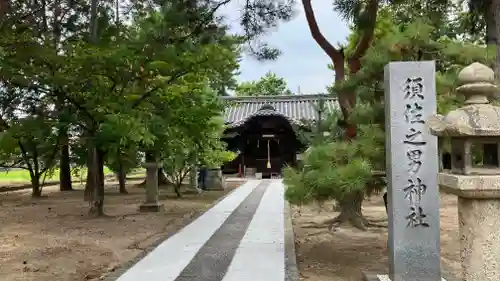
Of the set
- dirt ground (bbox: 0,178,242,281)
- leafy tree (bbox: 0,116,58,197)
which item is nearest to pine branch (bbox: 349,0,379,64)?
dirt ground (bbox: 0,178,242,281)

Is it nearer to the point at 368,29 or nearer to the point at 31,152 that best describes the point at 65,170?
the point at 31,152

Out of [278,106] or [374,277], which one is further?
[278,106]

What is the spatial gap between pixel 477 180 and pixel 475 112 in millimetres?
546

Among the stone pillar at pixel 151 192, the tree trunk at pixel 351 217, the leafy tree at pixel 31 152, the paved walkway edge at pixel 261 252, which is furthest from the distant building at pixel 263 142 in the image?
the tree trunk at pixel 351 217

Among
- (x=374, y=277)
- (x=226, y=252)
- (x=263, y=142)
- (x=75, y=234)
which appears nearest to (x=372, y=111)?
(x=374, y=277)

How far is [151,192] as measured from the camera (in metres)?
12.4

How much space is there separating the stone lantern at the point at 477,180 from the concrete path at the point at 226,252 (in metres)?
2.16

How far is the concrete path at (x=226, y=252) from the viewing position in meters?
5.61

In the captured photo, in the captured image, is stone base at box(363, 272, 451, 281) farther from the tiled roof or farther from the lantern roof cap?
the tiled roof

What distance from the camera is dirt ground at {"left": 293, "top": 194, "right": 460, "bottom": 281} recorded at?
242 inches

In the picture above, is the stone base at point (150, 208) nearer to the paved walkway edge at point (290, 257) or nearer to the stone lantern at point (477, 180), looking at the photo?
the paved walkway edge at point (290, 257)

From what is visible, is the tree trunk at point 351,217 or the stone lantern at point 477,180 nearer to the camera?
the stone lantern at point 477,180

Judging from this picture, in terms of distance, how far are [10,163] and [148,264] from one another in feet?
43.7

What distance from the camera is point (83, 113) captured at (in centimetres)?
1040
